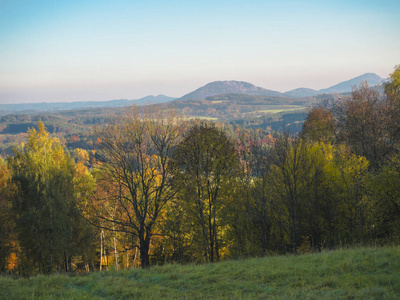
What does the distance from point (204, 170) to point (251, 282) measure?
12083 mm

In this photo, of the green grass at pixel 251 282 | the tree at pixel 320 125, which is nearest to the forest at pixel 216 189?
the tree at pixel 320 125

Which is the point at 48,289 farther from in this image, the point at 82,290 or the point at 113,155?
the point at 113,155

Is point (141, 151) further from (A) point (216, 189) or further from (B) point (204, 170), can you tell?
(A) point (216, 189)

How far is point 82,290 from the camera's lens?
980cm

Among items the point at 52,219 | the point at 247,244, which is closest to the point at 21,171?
the point at 52,219

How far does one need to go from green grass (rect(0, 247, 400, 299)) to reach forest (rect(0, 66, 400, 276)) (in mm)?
6372

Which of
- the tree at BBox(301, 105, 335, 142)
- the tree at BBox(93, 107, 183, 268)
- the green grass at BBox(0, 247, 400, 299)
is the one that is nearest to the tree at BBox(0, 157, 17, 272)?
the tree at BBox(93, 107, 183, 268)

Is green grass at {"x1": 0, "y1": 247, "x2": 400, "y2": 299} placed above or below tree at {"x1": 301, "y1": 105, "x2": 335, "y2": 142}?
below

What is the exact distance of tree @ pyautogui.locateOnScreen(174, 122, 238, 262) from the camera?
21141mm

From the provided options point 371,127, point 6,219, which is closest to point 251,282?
point 371,127

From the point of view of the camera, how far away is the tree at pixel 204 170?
21141mm

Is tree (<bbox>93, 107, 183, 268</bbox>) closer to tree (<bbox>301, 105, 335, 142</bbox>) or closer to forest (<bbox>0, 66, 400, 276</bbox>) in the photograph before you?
forest (<bbox>0, 66, 400, 276</bbox>)

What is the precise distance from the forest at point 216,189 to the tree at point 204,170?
0.24 ft

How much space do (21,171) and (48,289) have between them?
79.9 ft
